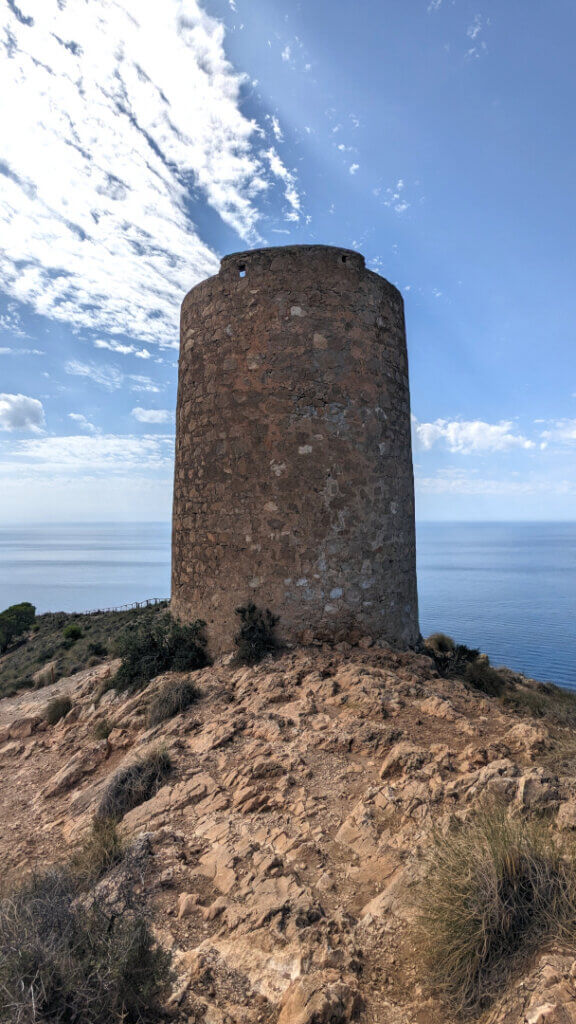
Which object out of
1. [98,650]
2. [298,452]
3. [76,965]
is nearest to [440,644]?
[298,452]

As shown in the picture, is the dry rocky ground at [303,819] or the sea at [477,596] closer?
the dry rocky ground at [303,819]

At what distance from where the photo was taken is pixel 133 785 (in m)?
4.18

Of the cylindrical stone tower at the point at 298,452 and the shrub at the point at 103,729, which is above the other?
the cylindrical stone tower at the point at 298,452

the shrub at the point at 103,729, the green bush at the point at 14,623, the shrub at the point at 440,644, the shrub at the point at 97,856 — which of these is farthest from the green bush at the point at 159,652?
the green bush at the point at 14,623

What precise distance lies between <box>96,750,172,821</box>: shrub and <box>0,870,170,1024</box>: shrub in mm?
1513

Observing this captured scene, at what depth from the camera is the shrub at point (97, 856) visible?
321cm

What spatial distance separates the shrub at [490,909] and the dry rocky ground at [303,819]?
92 mm

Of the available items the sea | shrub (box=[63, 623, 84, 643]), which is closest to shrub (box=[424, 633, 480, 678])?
the sea

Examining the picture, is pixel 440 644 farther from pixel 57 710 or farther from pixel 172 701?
pixel 57 710

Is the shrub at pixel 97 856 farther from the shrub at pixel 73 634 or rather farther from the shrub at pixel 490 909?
the shrub at pixel 73 634

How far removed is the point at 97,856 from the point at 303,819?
1.34 metres

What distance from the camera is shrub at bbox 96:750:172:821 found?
4043 millimetres

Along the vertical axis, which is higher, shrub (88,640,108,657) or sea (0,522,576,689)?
shrub (88,640,108,657)

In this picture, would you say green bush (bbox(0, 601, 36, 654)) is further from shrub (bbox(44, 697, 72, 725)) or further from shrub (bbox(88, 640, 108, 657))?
shrub (bbox(44, 697, 72, 725))
